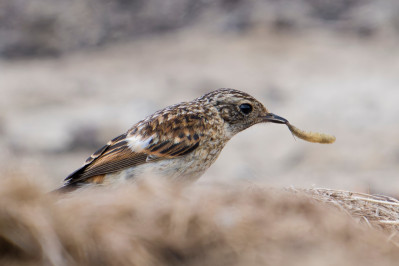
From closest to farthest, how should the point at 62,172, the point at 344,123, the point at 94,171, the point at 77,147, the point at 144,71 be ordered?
the point at 94,171 < the point at 62,172 < the point at 77,147 < the point at 344,123 < the point at 144,71

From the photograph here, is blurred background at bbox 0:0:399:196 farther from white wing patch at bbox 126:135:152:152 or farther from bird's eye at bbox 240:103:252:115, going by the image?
white wing patch at bbox 126:135:152:152

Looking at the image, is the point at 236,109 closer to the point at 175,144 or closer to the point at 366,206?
the point at 175,144

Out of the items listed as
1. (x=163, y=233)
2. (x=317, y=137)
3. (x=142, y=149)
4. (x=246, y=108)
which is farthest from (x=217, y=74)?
(x=163, y=233)

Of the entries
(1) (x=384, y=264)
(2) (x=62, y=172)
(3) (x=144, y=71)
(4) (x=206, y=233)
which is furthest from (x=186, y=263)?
(3) (x=144, y=71)

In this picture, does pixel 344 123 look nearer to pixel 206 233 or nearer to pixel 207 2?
pixel 207 2

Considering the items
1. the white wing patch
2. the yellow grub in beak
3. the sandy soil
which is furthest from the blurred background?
the white wing patch

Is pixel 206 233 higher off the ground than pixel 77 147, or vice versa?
pixel 206 233

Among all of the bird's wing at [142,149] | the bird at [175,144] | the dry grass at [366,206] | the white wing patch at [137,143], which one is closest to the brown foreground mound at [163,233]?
the dry grass at [366,206]
